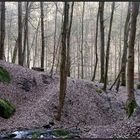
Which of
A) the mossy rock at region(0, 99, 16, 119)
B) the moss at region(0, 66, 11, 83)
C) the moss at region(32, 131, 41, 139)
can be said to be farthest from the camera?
the moss at region(0, 66, 11, 83)

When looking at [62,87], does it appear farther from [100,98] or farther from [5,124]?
[100,98]

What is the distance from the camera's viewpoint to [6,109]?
53.0ft

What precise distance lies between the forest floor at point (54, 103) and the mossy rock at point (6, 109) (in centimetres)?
24

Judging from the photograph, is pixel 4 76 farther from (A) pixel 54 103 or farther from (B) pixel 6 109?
(B) pixel 6 109

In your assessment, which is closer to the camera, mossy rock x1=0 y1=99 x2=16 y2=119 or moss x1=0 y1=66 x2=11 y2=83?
mossy rock x1=0 y1=99 x2=16 y2=119

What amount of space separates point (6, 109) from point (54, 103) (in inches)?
124

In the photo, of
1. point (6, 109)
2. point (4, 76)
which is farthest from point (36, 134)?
point (4, 76)

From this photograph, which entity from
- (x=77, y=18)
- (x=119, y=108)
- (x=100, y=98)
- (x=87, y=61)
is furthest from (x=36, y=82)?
(x=87, y=61)

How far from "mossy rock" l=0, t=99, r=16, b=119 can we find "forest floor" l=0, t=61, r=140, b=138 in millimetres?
245

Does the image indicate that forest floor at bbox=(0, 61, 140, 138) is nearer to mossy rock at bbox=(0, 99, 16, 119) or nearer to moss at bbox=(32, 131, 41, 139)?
mossy rock at bbox=(0, 99, 16, 119)

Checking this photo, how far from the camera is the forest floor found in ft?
51.2

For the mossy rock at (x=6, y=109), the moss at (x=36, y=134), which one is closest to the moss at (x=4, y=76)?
the mossy rock at (x=6, y=109)

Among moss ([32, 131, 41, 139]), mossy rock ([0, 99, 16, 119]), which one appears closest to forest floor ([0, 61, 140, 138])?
mossy rock ([0, 99, 16, 119])

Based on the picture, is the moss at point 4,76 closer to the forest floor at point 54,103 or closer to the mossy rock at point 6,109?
the forest floor at point 54,103
